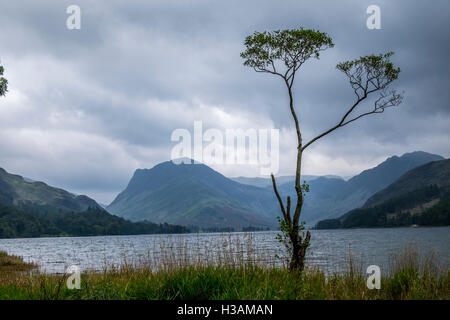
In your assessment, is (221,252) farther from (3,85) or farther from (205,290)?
(3,85)

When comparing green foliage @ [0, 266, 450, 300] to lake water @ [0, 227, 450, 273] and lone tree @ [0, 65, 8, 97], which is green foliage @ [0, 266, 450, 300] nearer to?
lake water @ [0, 227, 450, 273]

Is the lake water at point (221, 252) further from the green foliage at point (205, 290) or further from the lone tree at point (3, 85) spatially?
the lone tree at point (3, 85)

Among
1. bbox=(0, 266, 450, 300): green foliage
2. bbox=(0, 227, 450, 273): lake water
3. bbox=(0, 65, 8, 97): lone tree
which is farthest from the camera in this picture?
bbox=(0, 65, 8, 97): lone tree

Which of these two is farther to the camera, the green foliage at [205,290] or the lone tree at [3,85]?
the lone tree at [3,85]

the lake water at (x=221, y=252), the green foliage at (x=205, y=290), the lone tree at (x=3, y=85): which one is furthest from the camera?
the lone tree at (x=3, y=85)

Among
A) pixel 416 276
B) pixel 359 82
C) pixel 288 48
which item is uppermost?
pixel 288 48

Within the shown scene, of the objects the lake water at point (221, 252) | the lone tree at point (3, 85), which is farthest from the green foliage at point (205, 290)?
the lone tree at point (3, 85)

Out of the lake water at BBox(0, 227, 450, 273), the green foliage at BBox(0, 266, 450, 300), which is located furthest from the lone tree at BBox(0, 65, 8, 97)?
the green foliage at BBox(0, 266, 450, 300)

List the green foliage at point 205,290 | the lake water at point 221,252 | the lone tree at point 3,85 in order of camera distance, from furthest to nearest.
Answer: the lone tree at point 3,85
the lake water at point 221,252
the green foliage at point 205,290
